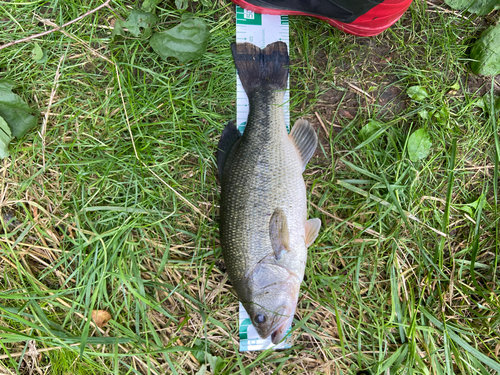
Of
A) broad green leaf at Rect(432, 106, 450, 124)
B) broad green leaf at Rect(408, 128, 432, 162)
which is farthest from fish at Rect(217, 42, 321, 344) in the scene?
broad green leaf at Rect(432, 106, 450, 124)

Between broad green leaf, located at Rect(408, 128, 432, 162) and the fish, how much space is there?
0.93 m

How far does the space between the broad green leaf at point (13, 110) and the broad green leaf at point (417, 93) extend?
3104 millimetres

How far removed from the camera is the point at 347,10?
7.22 ft

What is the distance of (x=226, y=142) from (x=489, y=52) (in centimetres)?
235

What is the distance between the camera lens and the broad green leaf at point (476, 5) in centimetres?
245

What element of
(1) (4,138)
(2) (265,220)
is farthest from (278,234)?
(1) (4,138)

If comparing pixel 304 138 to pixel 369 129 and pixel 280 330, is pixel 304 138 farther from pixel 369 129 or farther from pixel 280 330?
pixel 280 330

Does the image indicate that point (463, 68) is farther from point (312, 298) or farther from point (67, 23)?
point (67, 23)

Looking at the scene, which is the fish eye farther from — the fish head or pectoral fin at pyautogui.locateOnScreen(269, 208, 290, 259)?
pectoral fin at pyautogui.locateOnScreen(269, 208, 290, 259)

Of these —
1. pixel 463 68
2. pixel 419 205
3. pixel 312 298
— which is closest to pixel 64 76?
pixel 312 298

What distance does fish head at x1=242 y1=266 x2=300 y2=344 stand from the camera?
80.0 inches

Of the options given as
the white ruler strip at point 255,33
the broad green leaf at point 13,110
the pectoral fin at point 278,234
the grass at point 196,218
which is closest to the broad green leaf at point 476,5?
the grass at point 196,218

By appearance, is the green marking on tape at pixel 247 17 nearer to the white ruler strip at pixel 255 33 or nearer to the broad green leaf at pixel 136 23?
the white ruler strip at pixel 255 33

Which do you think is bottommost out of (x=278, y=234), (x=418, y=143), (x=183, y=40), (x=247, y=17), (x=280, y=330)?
(x=280, y=330)
